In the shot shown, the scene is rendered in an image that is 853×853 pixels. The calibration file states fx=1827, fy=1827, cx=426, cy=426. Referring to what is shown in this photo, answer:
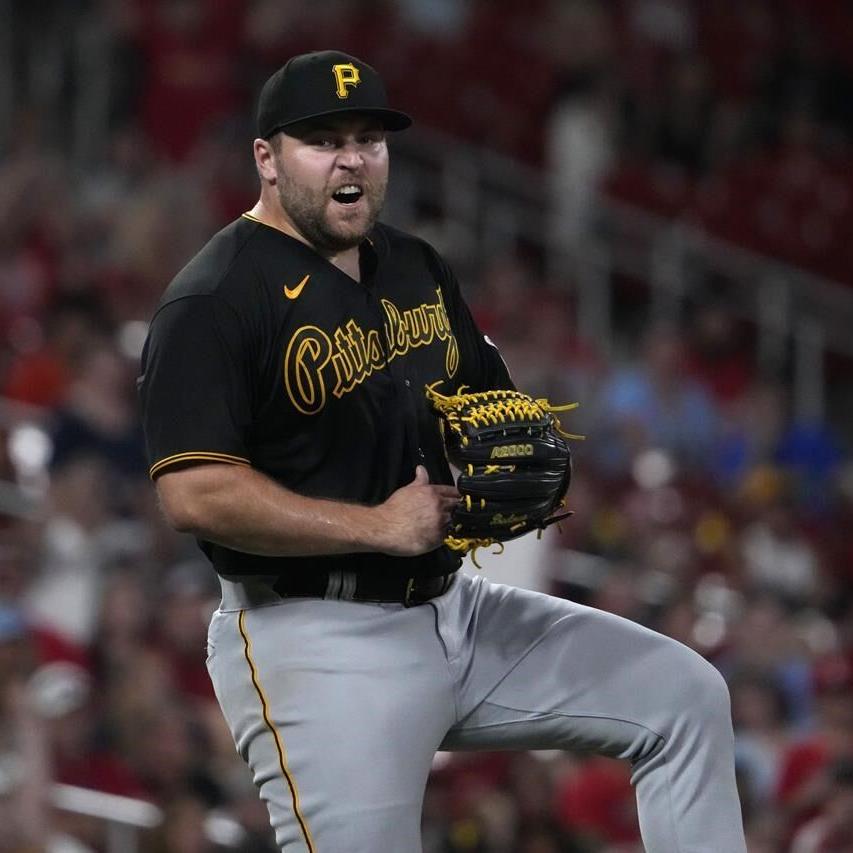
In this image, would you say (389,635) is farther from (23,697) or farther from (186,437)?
(23,697)

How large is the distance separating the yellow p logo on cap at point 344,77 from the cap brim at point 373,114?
4 centimetres

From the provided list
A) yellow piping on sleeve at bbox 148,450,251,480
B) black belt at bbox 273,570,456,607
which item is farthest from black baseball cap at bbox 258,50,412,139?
black belt at bbox 273,570,456,607

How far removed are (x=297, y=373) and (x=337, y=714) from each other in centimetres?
63

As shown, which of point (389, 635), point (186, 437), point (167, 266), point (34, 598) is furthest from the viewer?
point (167, 266)

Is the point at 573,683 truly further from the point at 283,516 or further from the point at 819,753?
the point at 819,753

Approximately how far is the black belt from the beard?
0.64 meters

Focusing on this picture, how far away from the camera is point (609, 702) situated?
354 centimetres

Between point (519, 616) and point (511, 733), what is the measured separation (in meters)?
0.23

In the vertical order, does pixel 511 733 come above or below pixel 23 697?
above

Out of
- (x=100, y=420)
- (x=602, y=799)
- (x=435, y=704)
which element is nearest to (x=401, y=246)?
(x=435, y=704)

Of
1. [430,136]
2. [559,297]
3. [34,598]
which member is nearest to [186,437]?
[34,598]

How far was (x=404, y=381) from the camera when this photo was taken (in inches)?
140

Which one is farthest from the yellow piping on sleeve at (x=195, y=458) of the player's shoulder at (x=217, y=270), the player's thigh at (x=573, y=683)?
the player's thigh at (x=573, y=683)

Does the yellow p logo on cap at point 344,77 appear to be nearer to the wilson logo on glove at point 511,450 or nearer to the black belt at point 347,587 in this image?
the wilson logo on glove at point 511,450
